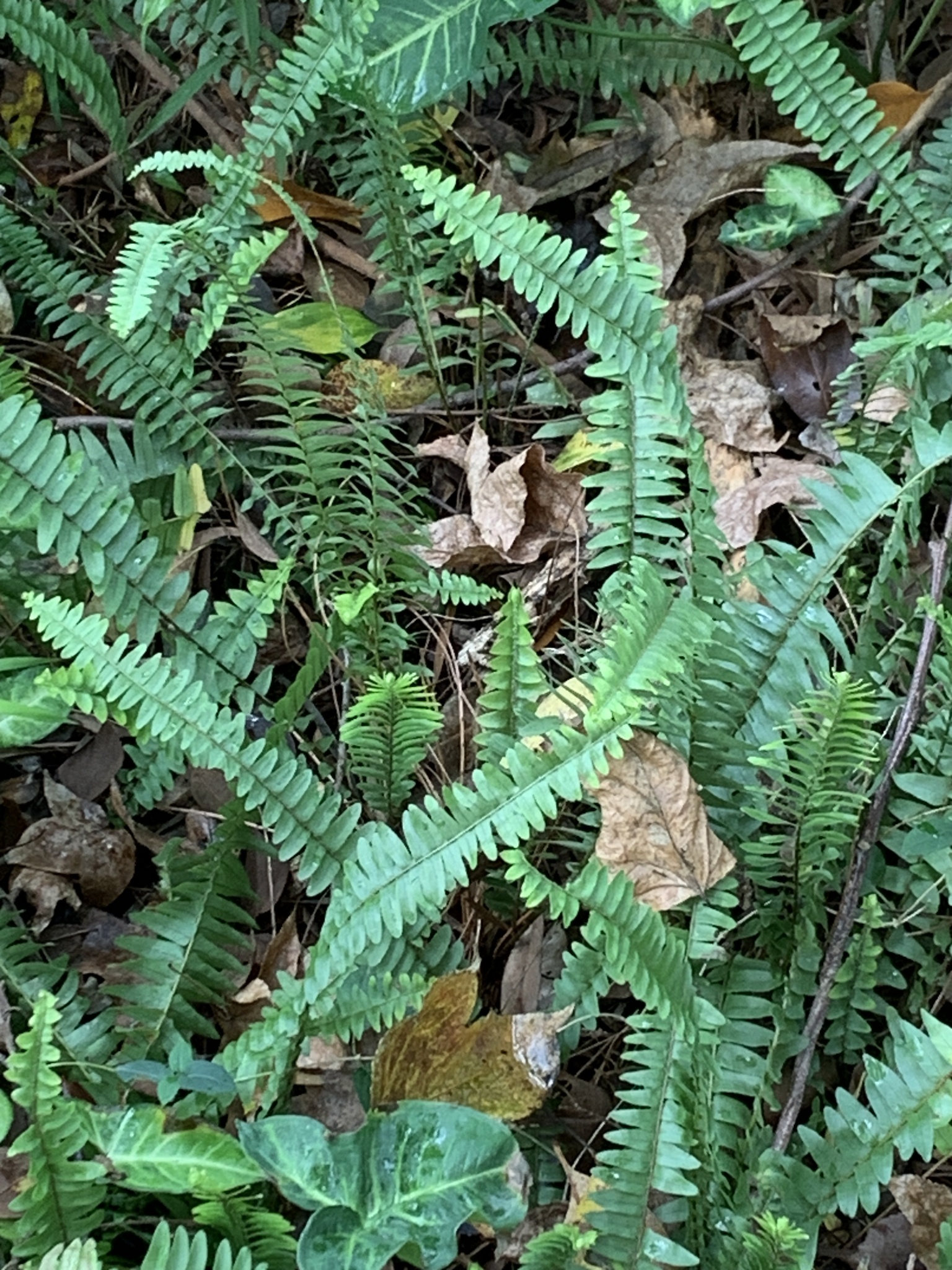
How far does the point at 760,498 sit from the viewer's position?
1.70 m

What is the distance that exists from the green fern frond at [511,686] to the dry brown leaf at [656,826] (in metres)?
0.12

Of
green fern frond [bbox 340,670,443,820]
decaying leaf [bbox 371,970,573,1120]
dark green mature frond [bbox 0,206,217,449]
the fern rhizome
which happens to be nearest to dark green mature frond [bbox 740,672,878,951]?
the fern rhizome

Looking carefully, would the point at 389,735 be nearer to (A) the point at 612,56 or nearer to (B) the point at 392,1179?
(B) the point at 392,1179

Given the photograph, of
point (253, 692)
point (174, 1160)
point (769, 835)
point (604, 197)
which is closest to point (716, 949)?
point (769, 835)

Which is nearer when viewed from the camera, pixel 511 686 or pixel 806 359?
pixel 511 686

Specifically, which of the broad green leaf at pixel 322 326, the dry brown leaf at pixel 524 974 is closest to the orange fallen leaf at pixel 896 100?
the broad green leaf at pixel 322 326

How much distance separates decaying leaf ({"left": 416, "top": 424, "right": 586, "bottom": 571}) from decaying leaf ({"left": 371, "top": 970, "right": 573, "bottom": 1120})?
0.72 metres

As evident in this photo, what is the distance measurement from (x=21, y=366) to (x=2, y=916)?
39.2 inches

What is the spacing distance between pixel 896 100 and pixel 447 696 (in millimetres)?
1274

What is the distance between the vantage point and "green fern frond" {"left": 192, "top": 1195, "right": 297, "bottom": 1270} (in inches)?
44.4

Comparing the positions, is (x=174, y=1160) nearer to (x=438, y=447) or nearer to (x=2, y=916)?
(x=2, y=916)

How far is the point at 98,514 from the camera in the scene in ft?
4.61

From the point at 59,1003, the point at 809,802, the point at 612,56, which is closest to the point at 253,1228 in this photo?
the point at 59,1003

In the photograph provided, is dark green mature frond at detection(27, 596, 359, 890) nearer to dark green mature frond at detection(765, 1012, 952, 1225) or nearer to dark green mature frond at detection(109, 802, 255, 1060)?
dark green mature frond at detection(109, 802, 255, 1060)
